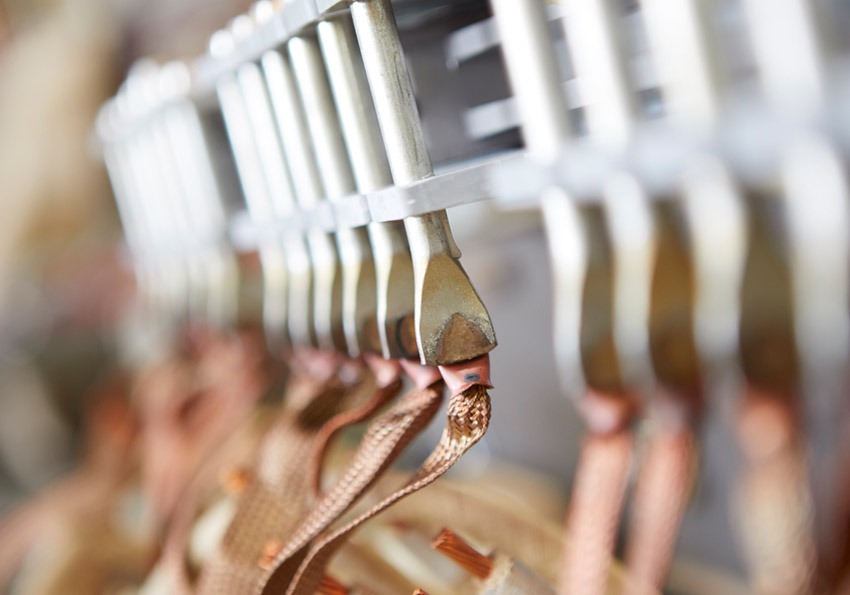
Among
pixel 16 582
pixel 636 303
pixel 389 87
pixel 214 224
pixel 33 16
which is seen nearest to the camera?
pixel 389 87

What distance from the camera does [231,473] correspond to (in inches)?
18.1

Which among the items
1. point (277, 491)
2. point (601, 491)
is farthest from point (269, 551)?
point (601, 491)

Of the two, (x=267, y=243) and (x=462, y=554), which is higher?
(x=267, y=243)

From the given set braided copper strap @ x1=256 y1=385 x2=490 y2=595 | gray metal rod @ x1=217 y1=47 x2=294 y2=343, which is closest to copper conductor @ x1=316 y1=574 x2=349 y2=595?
braided copper strap @ x1=256 y1=385 x2=490 y2=595

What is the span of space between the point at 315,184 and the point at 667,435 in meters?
0.20

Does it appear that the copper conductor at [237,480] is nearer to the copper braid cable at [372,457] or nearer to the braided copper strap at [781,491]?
the copper braid cable at [372,457]

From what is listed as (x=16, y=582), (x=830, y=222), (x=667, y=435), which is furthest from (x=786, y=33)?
(x=16, y=582)

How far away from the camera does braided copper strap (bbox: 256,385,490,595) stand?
1.00ft

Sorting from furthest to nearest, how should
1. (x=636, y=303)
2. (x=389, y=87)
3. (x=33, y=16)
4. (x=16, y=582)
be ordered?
(x=33, y=16) → (x=16, y=582) → (x=636, y=303) → (x=389, y=87)

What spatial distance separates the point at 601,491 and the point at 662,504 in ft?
0.10

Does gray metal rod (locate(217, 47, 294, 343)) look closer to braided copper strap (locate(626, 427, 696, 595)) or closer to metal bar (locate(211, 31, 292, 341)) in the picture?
metal bar (locate(211, 31, 292, 341))

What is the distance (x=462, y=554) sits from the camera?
0.32 m

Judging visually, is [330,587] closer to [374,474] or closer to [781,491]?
[374,474]

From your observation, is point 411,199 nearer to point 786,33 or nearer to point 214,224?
point 786,33
